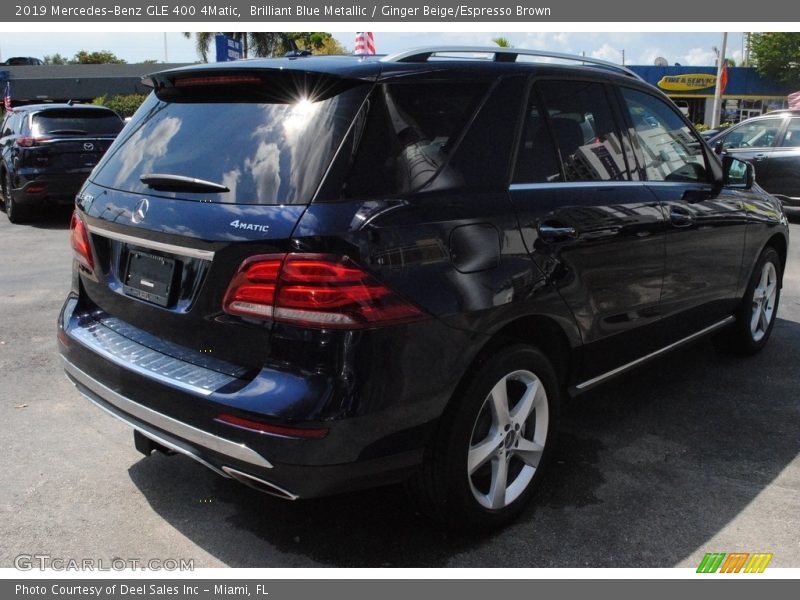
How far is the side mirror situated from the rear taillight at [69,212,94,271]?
3.60 m

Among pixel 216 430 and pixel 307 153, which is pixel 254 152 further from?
pixel 216 430

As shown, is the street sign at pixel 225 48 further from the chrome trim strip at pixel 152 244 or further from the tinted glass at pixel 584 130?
the chrome trim strip at pixel 152 244

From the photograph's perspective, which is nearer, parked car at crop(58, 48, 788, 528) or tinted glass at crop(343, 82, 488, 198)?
parked car at crop(58, 48, 788, 528)

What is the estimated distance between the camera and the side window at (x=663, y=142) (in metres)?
3.90

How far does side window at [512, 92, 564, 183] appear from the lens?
3.08 meters

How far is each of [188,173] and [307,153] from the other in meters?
0.53

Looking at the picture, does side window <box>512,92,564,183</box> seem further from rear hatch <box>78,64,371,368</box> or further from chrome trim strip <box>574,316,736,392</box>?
chrome trim strip <box>574,316,736,392</box>

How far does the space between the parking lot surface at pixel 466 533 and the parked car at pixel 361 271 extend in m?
0.26

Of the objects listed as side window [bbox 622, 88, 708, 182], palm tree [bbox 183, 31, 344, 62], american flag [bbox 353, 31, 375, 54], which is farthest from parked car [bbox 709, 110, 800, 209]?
palm tree [bbox 183, 31, 344, 62]

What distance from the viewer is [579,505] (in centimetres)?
323

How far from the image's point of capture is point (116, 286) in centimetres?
300

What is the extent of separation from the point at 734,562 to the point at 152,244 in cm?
253

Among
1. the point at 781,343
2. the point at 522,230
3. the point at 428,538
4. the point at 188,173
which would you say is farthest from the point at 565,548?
the point at 781,343
